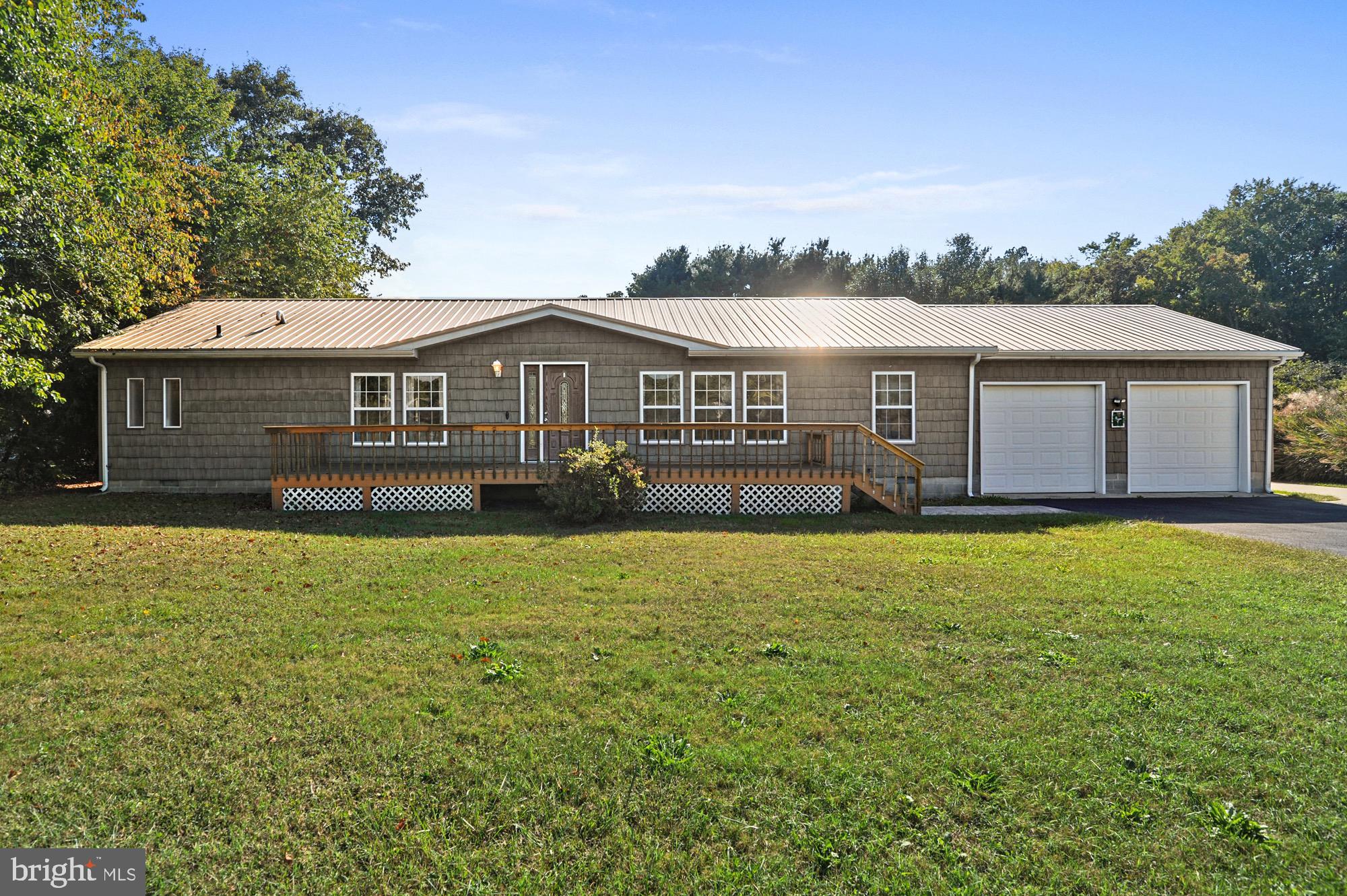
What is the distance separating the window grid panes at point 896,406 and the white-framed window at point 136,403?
1429 centimetres

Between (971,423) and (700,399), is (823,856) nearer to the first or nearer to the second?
(700,399)

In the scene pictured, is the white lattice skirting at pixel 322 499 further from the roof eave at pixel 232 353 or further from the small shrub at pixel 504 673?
the small shrub at pixel 504 673

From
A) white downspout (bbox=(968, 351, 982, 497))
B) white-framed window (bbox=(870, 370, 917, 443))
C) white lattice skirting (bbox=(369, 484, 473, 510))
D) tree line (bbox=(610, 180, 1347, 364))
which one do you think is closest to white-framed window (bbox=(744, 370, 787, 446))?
white-framed window (bbox=(870, 370, 917, 443))

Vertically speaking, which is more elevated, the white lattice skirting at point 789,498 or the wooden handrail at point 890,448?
the wooden handrail at point 890,448

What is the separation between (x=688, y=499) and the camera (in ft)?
41.3

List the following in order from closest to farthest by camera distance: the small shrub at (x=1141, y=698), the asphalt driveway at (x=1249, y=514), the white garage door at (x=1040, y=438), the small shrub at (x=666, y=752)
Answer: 1. the small shrub at (x=666, y=752)
2. the small shrub at (x=1141, y=698)
3. the asphalt driveway at (x=1249, y=514)
4. the white garage door at (x=1040, y=438)

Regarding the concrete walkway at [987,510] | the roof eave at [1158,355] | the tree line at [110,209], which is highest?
the tree line at [110,209]

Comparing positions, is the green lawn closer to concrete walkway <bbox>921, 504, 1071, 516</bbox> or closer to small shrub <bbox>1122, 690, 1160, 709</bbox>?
small shrub <bbox>1122, 690, 1160, 709</bbox>

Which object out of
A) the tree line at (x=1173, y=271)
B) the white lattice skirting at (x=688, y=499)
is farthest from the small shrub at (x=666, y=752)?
the tree line at (x=1173, y=271)

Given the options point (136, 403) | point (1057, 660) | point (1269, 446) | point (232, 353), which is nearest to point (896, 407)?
point (1269, 446)

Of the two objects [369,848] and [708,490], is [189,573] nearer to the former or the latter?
[369,848]

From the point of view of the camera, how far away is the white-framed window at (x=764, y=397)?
48.0 ft

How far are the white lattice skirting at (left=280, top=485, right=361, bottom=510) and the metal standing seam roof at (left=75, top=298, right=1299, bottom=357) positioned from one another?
2850 mm

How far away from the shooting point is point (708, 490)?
1258cm
